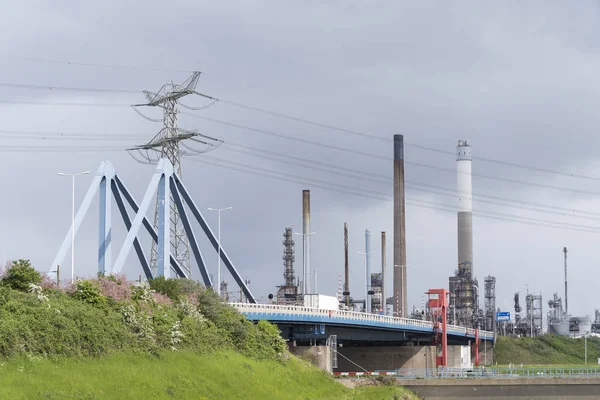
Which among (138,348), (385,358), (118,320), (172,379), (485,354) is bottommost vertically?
(485,354)

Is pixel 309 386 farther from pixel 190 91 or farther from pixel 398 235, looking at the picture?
pixel 398 235

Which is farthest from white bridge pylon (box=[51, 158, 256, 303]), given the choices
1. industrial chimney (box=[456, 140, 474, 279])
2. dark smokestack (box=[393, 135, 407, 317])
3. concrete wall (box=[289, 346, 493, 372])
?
industrial chimney (box=[456, 140, 474, 279])

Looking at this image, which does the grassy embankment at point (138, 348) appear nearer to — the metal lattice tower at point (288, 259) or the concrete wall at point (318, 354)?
the concrete wall at point (318, 354)

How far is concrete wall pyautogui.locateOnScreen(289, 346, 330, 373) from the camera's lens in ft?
313

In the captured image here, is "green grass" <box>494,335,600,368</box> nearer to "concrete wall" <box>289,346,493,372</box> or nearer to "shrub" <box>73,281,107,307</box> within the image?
"concrete wall" <box>289,346,493,372</box>

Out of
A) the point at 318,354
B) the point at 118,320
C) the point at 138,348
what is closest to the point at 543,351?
the point at 318,354

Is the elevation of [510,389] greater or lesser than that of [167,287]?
lesser

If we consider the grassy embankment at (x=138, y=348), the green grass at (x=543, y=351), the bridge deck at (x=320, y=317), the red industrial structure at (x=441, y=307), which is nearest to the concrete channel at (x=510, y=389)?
the grassy embankment at (x=138, y=348)

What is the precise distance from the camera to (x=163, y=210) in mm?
91375

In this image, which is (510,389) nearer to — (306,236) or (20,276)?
(20,276)

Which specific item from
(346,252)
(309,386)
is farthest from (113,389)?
(346,252)

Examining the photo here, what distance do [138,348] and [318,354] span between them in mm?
38838

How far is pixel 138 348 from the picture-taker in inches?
2324

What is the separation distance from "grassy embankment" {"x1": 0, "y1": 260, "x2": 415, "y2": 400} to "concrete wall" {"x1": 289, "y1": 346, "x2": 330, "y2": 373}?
12356mm
